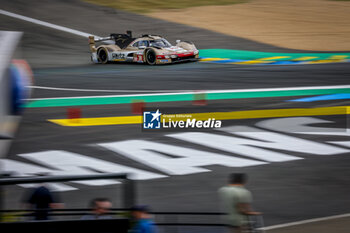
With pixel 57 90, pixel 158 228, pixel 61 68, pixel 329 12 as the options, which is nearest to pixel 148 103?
pixel 57 90

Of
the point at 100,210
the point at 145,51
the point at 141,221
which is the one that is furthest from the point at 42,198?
the point at 145,51

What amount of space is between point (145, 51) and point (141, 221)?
65.7 ft

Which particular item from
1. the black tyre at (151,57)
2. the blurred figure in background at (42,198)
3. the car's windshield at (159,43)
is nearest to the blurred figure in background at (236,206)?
the blurred figure in background at (42,198)

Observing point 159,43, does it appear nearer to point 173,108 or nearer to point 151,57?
point 151,57

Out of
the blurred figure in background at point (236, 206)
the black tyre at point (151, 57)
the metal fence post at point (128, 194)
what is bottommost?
the blurred figure in background at point (236, 206)

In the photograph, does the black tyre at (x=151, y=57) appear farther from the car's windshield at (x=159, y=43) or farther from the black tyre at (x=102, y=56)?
the black tyre at (x=102, y=56)

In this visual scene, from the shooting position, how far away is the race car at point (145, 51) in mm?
25109

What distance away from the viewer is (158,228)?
655 cm

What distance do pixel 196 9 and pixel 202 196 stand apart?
29441mm

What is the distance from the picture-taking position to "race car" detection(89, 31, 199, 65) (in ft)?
82.4

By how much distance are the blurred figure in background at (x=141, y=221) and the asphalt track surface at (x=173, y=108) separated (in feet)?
0.77

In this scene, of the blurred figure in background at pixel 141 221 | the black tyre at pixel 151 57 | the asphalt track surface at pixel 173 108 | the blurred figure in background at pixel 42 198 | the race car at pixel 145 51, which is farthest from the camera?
the black tyre at pixel 151 57

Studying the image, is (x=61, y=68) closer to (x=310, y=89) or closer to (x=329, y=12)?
(x=310, y=89)

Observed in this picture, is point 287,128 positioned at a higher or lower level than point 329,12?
lower
